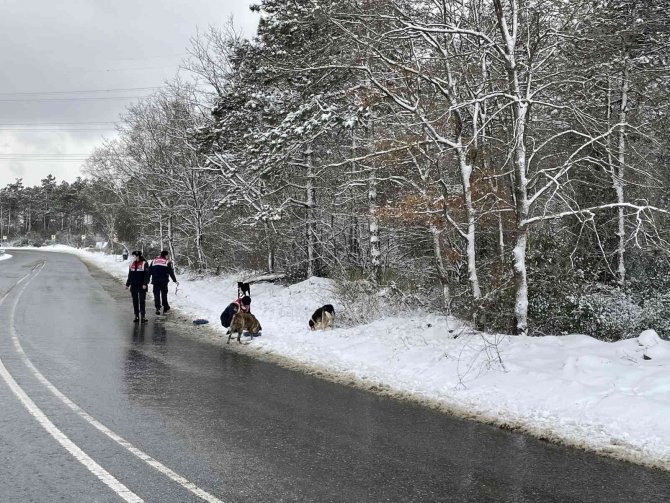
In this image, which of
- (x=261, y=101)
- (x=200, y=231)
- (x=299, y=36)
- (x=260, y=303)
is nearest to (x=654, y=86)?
(x=299, y=36)

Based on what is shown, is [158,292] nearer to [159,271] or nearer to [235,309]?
[159,271]

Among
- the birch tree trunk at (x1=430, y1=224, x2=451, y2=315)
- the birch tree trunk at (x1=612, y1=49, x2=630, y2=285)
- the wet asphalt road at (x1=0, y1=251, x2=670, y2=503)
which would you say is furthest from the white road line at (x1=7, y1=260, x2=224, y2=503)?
the birch tree trunk at (x1=612, y1=49, x2=630, y2=285)

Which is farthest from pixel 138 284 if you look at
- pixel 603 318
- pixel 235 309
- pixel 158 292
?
pixel 603 318

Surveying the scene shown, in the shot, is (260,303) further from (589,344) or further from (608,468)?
(608,468)

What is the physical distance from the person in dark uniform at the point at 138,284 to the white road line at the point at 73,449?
23.8 ft

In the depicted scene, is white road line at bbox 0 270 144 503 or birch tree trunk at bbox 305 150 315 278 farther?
birch tree trunk at bbox 305 150 315 278

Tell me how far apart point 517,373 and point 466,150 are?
4869 mm

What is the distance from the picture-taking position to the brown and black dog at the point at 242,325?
12.5 m

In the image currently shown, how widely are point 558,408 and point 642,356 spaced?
7.01 ft

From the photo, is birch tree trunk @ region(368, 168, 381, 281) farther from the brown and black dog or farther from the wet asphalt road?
the wet asphalt road

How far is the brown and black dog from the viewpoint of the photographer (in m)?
12.5

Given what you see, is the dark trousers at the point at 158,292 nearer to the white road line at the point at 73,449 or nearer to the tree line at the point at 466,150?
the tree line at the point at 466,150

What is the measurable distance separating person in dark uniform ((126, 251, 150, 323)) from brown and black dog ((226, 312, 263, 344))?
13.1 feet

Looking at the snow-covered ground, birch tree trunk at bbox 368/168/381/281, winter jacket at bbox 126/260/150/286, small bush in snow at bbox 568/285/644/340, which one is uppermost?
birch tree trunk at bbox 368/168/381/281
